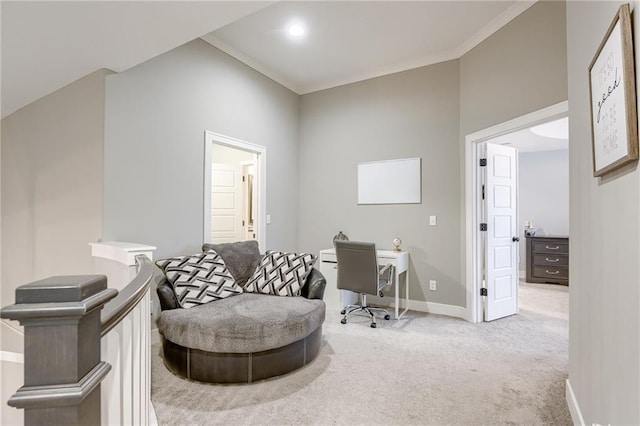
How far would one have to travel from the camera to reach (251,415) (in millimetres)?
1892

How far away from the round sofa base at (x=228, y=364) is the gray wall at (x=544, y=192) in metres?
5.95

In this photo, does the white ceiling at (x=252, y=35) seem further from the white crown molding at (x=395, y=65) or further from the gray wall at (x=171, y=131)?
the gray wall at (x=171, y=131)

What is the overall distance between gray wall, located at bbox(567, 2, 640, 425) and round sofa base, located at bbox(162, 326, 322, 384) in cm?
180

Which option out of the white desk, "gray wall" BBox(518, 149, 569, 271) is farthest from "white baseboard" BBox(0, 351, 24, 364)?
"gray wall" BBox(518, 149, 569, 271)

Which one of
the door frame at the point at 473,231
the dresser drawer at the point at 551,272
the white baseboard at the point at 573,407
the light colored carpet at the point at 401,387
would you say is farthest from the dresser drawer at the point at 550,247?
the white baseboard at the point at 573,407

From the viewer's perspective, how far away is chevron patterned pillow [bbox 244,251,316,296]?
2.92 m

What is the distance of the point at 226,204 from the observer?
524cm

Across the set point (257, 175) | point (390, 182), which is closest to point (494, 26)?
point (390, 182)

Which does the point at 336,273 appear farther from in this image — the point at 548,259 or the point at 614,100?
the point at 548,259

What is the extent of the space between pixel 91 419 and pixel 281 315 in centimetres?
180

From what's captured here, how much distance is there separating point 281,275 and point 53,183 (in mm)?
2296

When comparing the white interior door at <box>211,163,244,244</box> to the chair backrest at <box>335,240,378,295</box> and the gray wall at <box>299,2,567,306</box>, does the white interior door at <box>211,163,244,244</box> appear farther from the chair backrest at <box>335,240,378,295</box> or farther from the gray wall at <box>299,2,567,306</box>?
the chair backrest at <box>335,240,378,295</box>

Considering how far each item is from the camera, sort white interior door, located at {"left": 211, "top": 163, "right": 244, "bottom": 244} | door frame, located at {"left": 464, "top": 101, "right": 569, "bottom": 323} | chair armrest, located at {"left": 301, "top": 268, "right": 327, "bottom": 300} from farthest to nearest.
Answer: white interior door, located at {"left": 211, "top": 163, "right": 244, "bottom": 244}
door frame, located at {"left": 464, "top": 101, "right": 569, "bottom": 323}
chair armrest, located at {"left": 301, "top": 268, "right": 327, "bottom": 300}

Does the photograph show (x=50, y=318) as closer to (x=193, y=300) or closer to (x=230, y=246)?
(x=193, y=300)
